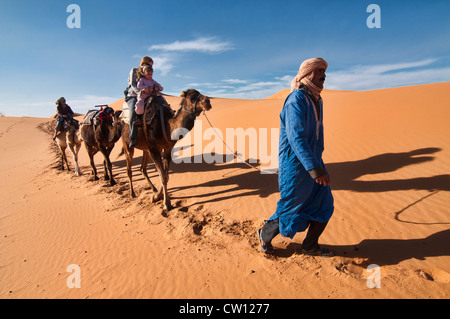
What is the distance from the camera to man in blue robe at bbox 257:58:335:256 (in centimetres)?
258

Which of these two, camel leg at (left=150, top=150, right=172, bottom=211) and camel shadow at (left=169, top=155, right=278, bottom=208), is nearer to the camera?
camel leg at (left=150, top=150, right=172, bottom=211)

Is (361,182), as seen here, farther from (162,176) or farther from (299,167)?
(162,176)

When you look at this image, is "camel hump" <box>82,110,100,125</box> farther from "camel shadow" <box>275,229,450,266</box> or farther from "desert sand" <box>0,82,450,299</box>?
"camel shadow" <box>275,229,450,266</box>

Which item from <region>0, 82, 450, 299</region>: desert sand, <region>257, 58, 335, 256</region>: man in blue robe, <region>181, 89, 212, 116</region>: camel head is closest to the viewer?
<region>257, 58, 335, 256</region>: man in blue robe

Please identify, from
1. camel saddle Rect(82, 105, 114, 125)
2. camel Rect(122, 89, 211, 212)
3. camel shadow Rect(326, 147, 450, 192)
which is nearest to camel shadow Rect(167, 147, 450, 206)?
camel shadow Rect(326, 147, 450, 192)

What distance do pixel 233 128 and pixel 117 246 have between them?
9.66 metres

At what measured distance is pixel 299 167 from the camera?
2.80 metres

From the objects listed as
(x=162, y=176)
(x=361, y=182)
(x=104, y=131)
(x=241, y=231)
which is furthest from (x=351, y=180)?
(x=104, y=131)

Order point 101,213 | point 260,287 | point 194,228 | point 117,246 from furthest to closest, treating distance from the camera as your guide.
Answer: point 101,213 → point 194,228 → point 117,246 → point 260,287

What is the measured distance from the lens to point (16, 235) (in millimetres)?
5031

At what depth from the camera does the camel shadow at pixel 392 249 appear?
3133 millimetres

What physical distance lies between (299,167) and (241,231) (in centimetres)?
203
